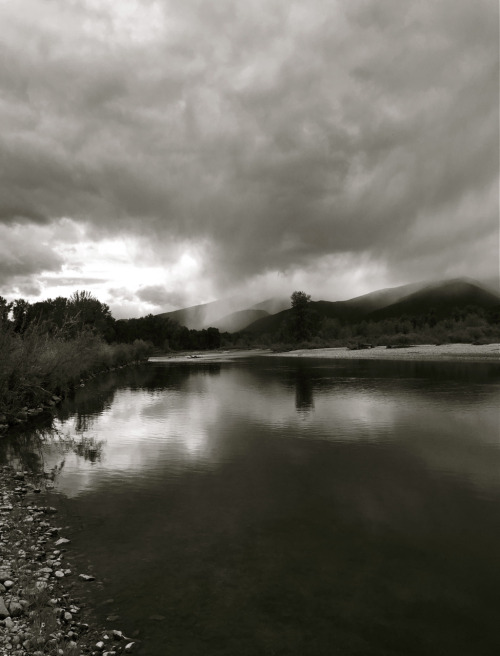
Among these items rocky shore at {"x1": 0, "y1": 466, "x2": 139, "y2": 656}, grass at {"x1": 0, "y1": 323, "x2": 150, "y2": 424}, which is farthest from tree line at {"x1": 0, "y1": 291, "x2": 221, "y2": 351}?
rocky shore at {"x1": 0, "y1": 466, "x2": 139, "y2": 656}

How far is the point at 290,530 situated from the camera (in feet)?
32.6

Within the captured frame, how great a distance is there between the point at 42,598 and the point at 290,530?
17.0 feet

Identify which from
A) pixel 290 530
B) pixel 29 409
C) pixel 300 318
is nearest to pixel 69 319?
pixel 29 409

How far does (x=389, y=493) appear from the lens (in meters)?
12.3

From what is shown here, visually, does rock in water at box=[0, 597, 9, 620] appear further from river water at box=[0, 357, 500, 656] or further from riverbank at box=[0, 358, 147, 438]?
riverbank at box=[0, 358, 147, 438]

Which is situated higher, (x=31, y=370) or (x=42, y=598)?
(x=31, y=370)

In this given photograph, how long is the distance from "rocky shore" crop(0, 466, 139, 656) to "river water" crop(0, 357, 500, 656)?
36 centimetres

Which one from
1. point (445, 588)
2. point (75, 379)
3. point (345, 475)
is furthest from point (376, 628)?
point (75, 379)

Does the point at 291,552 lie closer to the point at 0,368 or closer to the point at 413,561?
the point at 413,561

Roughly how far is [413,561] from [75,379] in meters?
39.7

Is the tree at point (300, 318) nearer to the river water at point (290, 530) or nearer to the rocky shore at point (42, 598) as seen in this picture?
the river water at point (290, 530)

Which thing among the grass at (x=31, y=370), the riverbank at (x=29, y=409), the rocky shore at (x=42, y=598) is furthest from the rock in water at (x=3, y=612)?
the grass at (x=31, y=370)

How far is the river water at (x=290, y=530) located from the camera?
6602 millimetres

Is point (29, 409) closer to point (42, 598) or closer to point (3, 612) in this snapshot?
point (42, 598)
